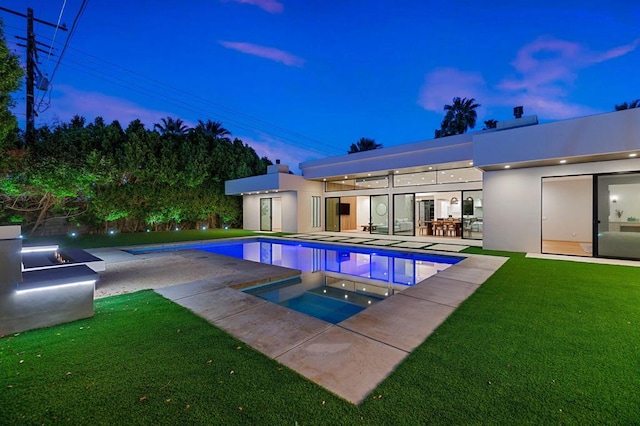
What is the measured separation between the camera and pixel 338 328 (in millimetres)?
3398

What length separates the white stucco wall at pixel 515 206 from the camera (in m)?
8.75

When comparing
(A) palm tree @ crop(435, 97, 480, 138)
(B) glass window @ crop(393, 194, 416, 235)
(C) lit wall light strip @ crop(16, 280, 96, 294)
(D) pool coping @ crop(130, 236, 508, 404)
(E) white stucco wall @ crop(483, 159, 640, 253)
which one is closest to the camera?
(D) pool coping @ crop(130, 236, 508, 404)

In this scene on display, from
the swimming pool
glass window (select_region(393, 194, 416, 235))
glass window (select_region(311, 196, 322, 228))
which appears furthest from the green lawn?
glass window (select_region(311, 196, 322, 228))

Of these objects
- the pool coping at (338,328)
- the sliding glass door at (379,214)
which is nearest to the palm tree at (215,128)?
the sliding glass door at (379,214)

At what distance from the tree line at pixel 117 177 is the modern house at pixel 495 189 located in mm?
2225

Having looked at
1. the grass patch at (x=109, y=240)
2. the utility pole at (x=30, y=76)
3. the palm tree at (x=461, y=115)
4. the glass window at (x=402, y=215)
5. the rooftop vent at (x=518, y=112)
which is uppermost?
the palm tree at (x=461, y=115)

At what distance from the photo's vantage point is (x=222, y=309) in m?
4.02

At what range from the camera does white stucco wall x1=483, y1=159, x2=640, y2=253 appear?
8.75 meters

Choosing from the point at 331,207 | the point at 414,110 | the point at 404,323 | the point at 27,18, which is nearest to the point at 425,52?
the point at 331,207

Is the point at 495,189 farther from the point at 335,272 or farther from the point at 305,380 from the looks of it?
the point at 305,380

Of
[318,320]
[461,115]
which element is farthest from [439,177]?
[461,115]

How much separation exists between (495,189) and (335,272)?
632 centimetres

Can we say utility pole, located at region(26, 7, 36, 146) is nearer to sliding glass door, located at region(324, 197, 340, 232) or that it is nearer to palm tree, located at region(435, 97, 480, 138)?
sliding glass door, located at region(324, 197, 340, 232)

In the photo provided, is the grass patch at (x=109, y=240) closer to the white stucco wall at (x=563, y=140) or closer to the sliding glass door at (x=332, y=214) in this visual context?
the sliding glass door at (x=332, y=214)
